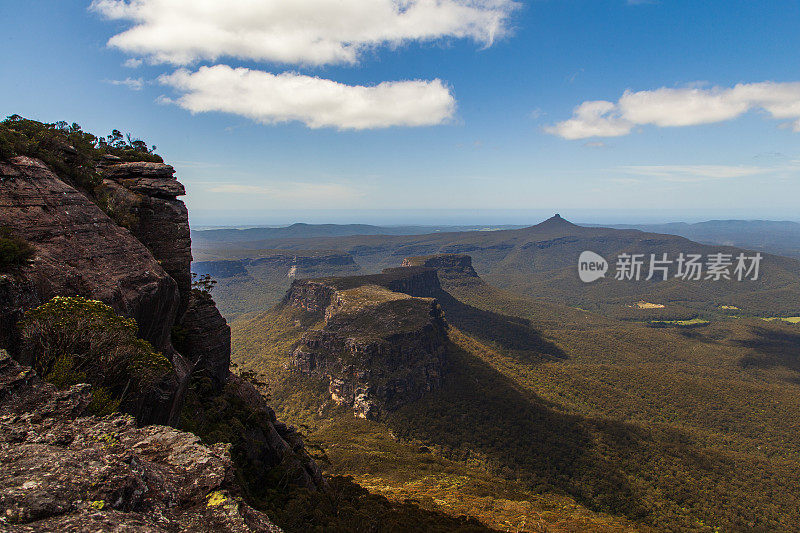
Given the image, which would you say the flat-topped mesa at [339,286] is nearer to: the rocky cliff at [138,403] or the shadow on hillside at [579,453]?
the shadow on hillside at [579,453]

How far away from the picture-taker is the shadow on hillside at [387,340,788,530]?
242ft

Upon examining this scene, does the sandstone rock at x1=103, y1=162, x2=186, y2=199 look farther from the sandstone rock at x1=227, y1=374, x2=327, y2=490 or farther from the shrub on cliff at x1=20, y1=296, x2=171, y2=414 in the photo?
the sandstone rock at x1=227, y1=374, x2=327, y2=490

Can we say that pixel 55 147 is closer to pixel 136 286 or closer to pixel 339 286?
pixel 136 286

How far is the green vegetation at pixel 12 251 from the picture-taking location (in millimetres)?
15220

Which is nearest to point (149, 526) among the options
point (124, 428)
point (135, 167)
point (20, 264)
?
point (124, 428)

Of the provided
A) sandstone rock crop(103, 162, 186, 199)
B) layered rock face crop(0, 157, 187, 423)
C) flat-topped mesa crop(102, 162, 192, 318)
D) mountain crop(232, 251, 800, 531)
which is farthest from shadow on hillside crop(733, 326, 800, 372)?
sandstone rock crop(103, 162, 186, 199)

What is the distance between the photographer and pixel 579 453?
84.8 m

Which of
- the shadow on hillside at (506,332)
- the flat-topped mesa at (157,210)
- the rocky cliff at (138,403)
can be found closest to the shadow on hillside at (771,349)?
the shadow on hillside at (506,332)

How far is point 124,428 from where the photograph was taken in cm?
1210

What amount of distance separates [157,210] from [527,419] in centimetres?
9743

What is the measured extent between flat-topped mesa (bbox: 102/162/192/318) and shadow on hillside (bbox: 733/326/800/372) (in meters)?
222

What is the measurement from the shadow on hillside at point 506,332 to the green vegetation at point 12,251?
489 feet

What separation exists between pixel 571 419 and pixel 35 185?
114 m

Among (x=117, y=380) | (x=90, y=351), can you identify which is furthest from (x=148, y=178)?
(x=117, y=380)
